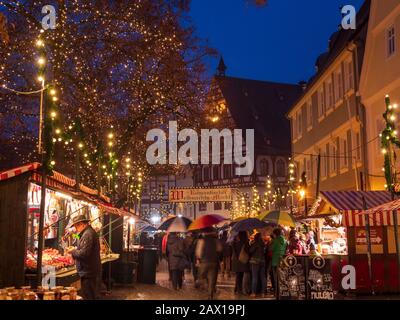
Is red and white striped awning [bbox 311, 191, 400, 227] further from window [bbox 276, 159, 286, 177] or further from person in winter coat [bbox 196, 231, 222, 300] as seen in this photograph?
window [bbox 276, 159, 286, 177]

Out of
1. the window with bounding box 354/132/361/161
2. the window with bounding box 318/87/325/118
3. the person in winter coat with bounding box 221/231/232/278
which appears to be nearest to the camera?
the window with bounding box 354/132/361/161

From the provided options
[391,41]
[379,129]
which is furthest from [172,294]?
[391,41]

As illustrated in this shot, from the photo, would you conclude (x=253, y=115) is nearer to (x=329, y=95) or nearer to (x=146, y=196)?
(x=146, y=196)

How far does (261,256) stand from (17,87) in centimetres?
1221

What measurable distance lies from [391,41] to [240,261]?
10.3 m

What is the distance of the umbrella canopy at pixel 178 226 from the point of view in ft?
67.3

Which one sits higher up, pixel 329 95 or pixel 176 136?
pixel 329 95

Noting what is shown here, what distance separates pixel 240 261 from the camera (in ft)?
58.6

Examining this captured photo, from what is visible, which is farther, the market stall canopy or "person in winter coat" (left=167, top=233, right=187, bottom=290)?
"person in winter coat" (left=167, top=233, right=187, bottom=290)

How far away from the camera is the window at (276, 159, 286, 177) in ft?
204

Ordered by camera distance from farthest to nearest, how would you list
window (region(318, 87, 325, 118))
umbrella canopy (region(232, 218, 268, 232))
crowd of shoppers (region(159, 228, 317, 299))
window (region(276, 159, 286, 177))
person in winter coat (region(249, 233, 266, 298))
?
1. window (region(276, 159, 286, 177))
2. window (region(318, 87, 325, 118))
3. umbrella canopy (region(232, 218, 268, 232))
4. person in winter coat (region(249, 233, 266, 298))
5. crowd of shoppers (region(159, 228, 317, 299))

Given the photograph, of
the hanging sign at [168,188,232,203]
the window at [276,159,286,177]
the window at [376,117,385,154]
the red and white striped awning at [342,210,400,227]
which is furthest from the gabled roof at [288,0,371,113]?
the window at [276,159,286,177]
